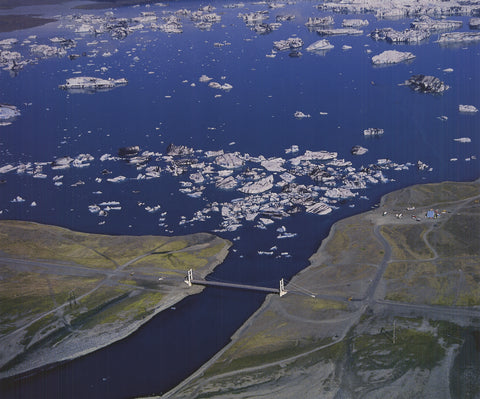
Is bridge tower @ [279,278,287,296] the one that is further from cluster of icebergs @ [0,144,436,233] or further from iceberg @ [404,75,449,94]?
iceberg @ [404,75,449,94]

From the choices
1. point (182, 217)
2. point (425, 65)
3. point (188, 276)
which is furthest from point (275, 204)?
point (425, 65)

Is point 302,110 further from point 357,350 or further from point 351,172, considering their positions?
point 357,350

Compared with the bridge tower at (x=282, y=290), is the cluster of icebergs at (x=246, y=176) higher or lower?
higher

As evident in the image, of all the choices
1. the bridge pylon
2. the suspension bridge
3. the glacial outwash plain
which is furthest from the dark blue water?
the glacial outwash plain

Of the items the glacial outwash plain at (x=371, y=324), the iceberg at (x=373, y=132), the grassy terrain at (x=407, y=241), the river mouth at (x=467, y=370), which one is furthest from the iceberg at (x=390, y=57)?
the river mouth at (x=467, y=370)

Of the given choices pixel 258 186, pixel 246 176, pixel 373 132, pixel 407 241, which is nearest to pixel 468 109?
pixel 373 132

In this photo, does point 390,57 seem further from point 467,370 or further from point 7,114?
point 467,370

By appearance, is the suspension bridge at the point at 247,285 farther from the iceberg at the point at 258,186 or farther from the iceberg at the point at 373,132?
the iceberg at the point at 373,132
